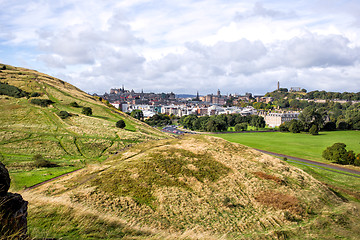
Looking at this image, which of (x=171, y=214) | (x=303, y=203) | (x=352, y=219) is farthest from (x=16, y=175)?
(x=352, y=219)

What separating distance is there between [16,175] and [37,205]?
17171mm

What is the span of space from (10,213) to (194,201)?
44.4 feet

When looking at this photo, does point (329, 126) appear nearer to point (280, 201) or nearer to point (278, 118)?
point (278, 118)

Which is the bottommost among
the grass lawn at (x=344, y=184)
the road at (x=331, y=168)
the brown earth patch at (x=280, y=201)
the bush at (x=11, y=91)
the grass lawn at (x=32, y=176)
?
the road at (x=331, y=168)

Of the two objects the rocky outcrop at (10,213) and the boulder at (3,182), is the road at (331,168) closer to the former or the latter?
the rocky outcrop at (10,213)

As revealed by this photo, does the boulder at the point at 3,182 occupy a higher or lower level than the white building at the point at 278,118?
higher

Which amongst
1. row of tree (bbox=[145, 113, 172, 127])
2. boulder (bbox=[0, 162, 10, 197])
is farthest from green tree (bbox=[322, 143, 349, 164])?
row of tree (bbox=[145, 113, 172, 127])

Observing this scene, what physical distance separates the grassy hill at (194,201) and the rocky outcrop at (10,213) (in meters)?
1.46

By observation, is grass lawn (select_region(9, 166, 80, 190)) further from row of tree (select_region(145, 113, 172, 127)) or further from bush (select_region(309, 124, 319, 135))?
row of tree (select_region(145, 113, 172, 127))

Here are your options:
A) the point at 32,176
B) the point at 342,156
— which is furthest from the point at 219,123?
the point at 32,176

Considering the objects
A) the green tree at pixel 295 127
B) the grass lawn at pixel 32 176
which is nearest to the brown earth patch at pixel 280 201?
the grass lawn at pixel 32 176

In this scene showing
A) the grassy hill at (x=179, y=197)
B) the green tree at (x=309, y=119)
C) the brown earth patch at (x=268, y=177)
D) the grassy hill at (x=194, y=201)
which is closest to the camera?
the grassy hill at (x=179, y=197)

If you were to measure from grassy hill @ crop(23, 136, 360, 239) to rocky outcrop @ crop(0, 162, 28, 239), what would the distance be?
4.80 ft

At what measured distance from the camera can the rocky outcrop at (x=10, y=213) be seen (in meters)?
6.63
